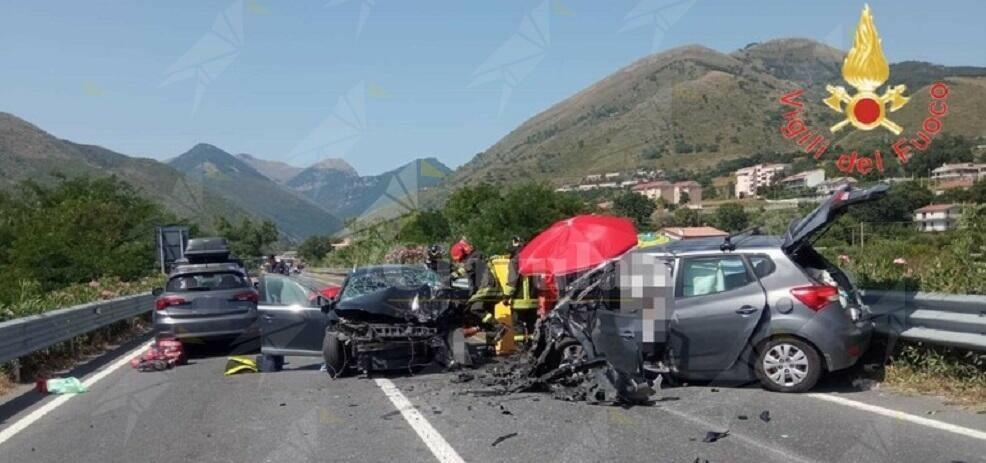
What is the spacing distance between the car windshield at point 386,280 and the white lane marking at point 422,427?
1918 mm

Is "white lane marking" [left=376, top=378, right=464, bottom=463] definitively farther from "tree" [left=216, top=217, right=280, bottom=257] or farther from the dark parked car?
"tree" [left=216, top=217, right=280, bottom=257]

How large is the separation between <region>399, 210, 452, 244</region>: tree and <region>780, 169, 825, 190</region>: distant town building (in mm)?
16639

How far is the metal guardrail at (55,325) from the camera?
11.4 meters

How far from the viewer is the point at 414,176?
1101 inches

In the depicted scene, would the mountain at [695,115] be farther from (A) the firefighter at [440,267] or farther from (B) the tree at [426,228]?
(B) the tree at [426,228]

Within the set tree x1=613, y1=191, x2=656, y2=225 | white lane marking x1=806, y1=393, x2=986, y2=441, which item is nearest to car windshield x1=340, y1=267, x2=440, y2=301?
white lane marking x1=806, y1=393, x2=986, y2=441

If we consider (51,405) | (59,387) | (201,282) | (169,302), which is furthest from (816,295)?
(169,302)

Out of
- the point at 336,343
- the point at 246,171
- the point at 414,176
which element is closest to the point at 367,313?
the point at 336,343

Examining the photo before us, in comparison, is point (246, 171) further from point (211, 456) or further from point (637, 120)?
point (211, 456)

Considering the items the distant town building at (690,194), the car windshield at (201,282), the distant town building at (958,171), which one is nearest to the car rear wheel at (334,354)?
the car windshield at (201,282)

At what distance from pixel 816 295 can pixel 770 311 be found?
476mm

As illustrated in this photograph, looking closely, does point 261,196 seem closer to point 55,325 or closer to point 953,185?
point 953,185

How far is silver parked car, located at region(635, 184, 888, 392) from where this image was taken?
8.67 meters

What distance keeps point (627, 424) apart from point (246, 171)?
17203 centimetres
